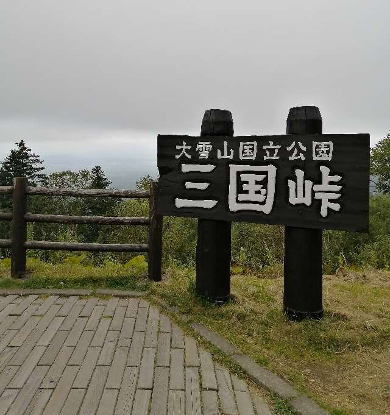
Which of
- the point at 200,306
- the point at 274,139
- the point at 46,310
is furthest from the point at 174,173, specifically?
the point at 46,310

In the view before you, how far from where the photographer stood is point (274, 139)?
14.9 ft

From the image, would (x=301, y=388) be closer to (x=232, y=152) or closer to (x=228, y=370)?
(x=228, y=370)

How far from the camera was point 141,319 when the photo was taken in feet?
14.6

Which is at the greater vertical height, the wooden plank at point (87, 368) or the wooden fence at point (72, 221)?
the wooden fence at point (72, 221)

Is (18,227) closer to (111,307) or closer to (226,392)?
(111,307)

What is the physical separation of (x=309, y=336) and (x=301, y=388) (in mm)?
983

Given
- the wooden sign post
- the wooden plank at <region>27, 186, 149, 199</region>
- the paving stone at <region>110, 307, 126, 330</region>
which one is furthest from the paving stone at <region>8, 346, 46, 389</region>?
the wooden plank at <region>27, 186, 149, 199</region>

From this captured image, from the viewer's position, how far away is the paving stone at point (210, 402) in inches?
111

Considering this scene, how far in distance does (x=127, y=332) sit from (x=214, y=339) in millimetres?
915

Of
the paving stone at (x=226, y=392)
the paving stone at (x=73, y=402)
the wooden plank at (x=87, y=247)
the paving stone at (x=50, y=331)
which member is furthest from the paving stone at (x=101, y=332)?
the wooden plank at (x=87, y=247)

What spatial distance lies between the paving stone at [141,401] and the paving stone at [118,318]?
1232 millimetres

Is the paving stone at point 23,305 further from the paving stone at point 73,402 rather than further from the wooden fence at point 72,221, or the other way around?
the paving stone at point 73,402

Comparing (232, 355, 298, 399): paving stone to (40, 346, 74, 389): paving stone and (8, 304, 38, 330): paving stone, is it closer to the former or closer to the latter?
(40, 346, 74, 389): paving stone

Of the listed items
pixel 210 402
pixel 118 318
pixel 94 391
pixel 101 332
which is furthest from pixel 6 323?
pixel 210 402
